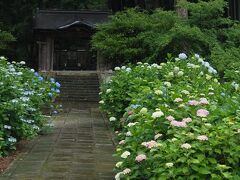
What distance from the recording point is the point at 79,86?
25.3 meters

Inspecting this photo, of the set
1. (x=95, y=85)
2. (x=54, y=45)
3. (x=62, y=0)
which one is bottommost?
(x=95, y=85)

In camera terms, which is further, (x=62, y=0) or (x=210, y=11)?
(x=62, y=0)

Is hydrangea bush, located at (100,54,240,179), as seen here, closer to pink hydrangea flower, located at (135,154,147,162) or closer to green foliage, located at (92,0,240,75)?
pink hydrangea flower, located at (135,154,147,162)

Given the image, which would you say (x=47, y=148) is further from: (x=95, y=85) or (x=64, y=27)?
(x=64, y=27)

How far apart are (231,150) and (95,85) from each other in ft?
71.7

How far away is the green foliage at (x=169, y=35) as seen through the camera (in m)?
12.1

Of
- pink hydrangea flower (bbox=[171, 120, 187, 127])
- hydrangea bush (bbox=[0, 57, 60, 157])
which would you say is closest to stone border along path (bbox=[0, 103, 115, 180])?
hydrangea bush (bbox=[0, 57, 60, 157])

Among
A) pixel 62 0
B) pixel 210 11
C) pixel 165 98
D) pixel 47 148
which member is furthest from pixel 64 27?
pixel 165 98

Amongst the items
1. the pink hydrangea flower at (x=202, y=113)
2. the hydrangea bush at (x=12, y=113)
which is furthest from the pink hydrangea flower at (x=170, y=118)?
the hydrangea bush at (x=12, y=113)

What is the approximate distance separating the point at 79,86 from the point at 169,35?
13537mm

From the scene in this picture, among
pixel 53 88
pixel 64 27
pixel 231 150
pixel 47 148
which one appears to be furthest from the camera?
→ pixel 64 27

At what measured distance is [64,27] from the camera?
31266 mm

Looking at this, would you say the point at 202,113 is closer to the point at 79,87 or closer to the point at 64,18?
the point at 79,87

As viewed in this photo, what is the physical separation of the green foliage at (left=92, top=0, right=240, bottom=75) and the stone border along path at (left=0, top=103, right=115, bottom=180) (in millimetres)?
3434
